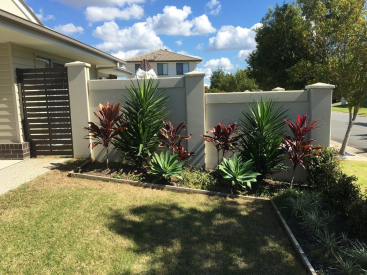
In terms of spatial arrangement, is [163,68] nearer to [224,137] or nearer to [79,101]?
[79,101]

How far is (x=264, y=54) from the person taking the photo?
618 inches

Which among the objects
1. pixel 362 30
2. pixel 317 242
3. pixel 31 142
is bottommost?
pixel 317 242

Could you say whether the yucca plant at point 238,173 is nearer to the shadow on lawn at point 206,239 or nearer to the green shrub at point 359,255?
the shadow on lawn at point 206,239

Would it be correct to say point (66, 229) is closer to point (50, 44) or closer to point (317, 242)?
point (317, 242)

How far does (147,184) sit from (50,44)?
15.4ft

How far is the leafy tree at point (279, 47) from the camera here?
14.1 m

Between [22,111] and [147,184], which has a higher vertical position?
[22,111]

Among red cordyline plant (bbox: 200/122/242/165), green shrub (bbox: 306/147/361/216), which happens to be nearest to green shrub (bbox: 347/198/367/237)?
green shrub (bbox: 306/147/361/216)

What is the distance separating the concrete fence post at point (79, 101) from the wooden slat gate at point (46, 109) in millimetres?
183

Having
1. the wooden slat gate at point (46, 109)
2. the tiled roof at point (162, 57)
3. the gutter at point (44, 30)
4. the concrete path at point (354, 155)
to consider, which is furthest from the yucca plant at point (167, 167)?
the tiled roof at point (162, 57)

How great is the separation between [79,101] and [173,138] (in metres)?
2.60

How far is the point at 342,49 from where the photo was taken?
34.1ft

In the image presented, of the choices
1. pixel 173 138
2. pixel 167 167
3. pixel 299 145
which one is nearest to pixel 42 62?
pixel 173 138

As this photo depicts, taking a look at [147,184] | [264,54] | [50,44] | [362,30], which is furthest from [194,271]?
[264,54]
